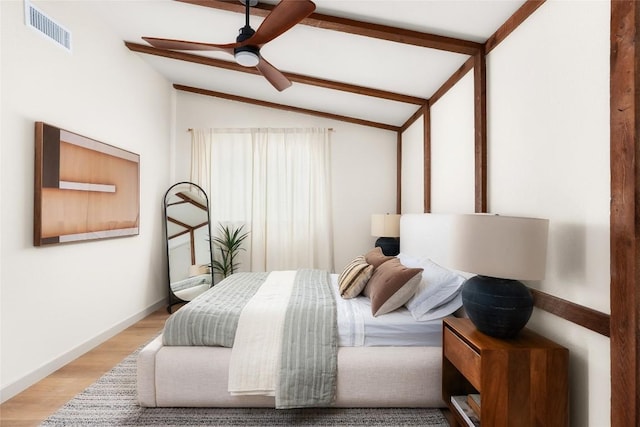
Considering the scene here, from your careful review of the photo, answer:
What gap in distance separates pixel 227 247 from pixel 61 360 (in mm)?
2239

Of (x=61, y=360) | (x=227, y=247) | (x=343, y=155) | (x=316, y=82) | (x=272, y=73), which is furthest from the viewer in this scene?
(x=343, y=155)

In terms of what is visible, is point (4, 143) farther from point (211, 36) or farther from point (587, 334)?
point (587, 334)

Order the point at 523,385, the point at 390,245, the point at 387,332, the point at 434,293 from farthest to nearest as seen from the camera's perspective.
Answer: the point at 390,245, the point at 434,293, the point at 387,332, the point at 523,385

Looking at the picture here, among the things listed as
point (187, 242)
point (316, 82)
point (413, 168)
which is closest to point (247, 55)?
point (316, 82)

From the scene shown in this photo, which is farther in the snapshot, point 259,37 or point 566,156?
point 259,37

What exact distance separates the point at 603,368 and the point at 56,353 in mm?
3533

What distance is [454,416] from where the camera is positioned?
1849 mm

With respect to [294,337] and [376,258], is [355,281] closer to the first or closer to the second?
[376,258]

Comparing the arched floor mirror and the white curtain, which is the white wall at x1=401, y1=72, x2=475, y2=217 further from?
the arched floor mirror

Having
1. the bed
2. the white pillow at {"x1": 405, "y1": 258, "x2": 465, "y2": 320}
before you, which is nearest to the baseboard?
the bed

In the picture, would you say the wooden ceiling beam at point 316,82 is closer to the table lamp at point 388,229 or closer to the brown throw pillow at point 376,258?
the table lamp at point 388,229

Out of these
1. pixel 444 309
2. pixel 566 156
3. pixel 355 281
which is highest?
pixel 566 156

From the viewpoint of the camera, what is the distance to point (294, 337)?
2062 mm

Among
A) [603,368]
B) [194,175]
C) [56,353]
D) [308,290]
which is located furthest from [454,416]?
[194,175]
